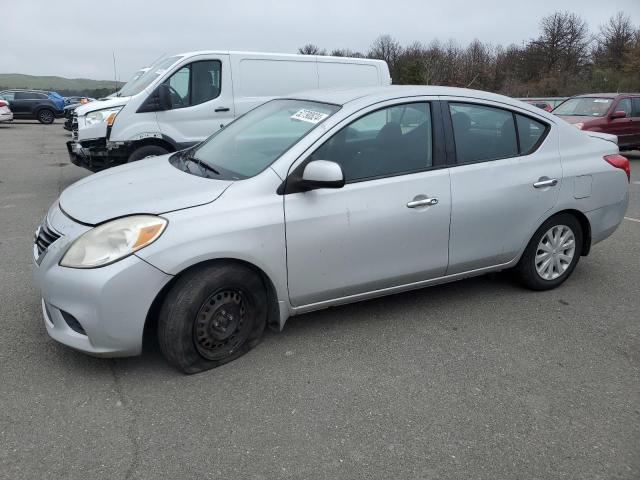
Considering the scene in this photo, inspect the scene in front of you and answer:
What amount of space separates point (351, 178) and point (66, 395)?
80.2 inches

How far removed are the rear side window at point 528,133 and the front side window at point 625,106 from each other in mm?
10609

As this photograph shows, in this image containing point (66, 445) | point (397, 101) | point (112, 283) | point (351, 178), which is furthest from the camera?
point (397, 101)

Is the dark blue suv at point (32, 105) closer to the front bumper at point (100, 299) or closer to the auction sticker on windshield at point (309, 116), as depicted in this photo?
the auction sticker on windshield at point (309, 116)

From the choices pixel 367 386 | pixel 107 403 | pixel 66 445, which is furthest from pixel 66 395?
pixel 367 386

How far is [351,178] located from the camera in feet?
11.5

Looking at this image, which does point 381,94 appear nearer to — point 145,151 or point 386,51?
point 145,151

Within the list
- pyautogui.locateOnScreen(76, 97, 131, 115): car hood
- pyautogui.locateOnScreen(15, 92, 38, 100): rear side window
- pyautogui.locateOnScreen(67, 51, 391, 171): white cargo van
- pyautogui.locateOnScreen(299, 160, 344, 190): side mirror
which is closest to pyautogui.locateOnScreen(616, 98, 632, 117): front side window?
pyautogui.locateOnScreen(67, 51, 391, 171): white cargo van

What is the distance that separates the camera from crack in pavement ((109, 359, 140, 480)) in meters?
2.40

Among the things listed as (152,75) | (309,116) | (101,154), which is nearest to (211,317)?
(309,116)

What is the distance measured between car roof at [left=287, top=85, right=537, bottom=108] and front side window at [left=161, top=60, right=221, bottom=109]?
173 inches

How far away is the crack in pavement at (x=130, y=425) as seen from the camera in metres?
2.40

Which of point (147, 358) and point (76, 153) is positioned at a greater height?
point (76, 153)

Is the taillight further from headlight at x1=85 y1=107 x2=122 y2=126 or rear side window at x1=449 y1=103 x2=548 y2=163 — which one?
headlight at x1=85 y1=107 x2=122 y2=126

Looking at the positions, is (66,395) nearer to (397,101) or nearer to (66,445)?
(66,445)
